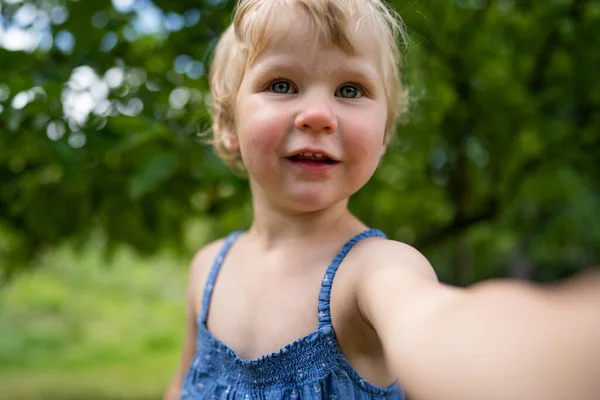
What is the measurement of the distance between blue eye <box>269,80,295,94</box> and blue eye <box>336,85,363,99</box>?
7cm

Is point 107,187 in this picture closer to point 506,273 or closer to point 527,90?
point 527,90

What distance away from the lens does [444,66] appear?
272 centimetres

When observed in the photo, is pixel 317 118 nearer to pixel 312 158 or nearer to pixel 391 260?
pixel 312 158

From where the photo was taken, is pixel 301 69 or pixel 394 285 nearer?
pixel 394 285

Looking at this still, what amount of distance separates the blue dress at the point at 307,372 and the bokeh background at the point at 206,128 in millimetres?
Result: 735

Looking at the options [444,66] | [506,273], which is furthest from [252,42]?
[506,273]

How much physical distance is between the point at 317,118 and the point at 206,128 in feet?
3.66

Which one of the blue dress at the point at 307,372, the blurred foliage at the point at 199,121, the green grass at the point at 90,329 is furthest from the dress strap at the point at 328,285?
the green grass at the point at 90,329

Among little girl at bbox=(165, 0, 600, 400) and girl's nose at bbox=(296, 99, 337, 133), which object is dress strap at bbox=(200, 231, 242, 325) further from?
girl's nose at bbox=(296, 99, 337, 133)

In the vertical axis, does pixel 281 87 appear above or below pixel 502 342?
above

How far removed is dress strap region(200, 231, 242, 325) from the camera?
1.18 meters

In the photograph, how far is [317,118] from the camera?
2.99 ft

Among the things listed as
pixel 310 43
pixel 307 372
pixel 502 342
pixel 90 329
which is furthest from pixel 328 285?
pixel 90 329

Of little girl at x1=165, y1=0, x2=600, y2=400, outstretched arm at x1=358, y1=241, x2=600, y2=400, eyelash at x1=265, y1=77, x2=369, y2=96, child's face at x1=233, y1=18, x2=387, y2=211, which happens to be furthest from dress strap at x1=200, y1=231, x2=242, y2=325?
outstretched arm at x1=358, y1=241, x2=600, y2=400
